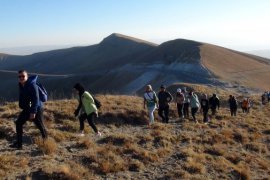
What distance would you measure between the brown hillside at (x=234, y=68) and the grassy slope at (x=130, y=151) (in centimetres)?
5808

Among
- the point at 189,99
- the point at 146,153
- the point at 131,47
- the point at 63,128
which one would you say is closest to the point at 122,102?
the point at 189,99

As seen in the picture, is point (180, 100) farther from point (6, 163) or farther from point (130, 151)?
point (6, 163)

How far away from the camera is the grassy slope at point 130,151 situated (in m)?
10.0

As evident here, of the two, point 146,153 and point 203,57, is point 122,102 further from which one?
point 203,57

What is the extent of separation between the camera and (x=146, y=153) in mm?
11859

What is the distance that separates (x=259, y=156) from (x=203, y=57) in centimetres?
8333

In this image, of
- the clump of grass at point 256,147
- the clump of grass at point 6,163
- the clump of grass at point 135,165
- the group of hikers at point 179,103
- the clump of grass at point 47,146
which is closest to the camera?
the clump of grass at point 6,163

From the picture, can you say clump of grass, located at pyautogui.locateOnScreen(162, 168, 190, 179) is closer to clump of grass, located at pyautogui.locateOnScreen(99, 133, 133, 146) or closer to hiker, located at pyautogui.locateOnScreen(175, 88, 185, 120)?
clump of grass, located at pyautogui.locateOnScreen(99, 133, 133, 146)

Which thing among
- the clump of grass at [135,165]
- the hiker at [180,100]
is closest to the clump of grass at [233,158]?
the clump of grass at [135,165]

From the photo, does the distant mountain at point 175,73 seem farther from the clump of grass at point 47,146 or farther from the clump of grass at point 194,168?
the clump of grass at point 194,168

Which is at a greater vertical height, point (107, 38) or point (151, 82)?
point (107, 38)

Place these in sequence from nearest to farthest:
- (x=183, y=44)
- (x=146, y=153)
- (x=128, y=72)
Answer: (x=146, y=153) < (x=128, y=72) < (x=183, y=44)

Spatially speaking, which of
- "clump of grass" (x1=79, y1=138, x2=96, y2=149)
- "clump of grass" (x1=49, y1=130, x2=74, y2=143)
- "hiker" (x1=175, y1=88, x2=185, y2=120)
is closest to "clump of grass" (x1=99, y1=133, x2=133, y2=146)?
"clump of grass" (x1=79, y1=138, x2=96, y2=149)

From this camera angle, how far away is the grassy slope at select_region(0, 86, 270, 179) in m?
10.0
